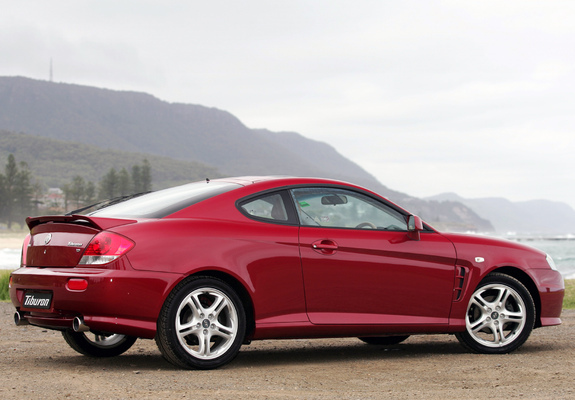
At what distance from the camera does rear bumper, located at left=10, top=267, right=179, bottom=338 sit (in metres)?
5.11

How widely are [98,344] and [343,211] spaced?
245 cm

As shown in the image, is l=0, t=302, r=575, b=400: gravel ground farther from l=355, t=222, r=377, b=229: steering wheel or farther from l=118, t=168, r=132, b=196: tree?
l=118, t=168, r=132, b=196: tree

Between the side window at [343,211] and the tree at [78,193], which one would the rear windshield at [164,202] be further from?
the tree at [78,193]

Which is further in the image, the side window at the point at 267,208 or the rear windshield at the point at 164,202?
the side window at the point at 267,208

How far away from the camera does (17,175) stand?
142 m

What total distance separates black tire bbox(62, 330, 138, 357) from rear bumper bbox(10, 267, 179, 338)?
1.14 meters

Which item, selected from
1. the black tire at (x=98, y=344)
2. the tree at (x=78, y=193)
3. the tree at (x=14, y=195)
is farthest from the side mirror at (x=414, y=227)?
the tree at (x=78, y=193)

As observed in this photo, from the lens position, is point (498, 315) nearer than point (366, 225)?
No

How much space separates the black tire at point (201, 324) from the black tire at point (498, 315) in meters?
2.21

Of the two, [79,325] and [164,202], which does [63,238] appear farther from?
[164,202]

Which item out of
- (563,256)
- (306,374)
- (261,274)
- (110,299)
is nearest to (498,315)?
(306,374)

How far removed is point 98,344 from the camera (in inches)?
257

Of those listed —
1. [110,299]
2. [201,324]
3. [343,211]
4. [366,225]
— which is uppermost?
[343,211]

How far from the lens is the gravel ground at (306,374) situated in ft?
15.5
